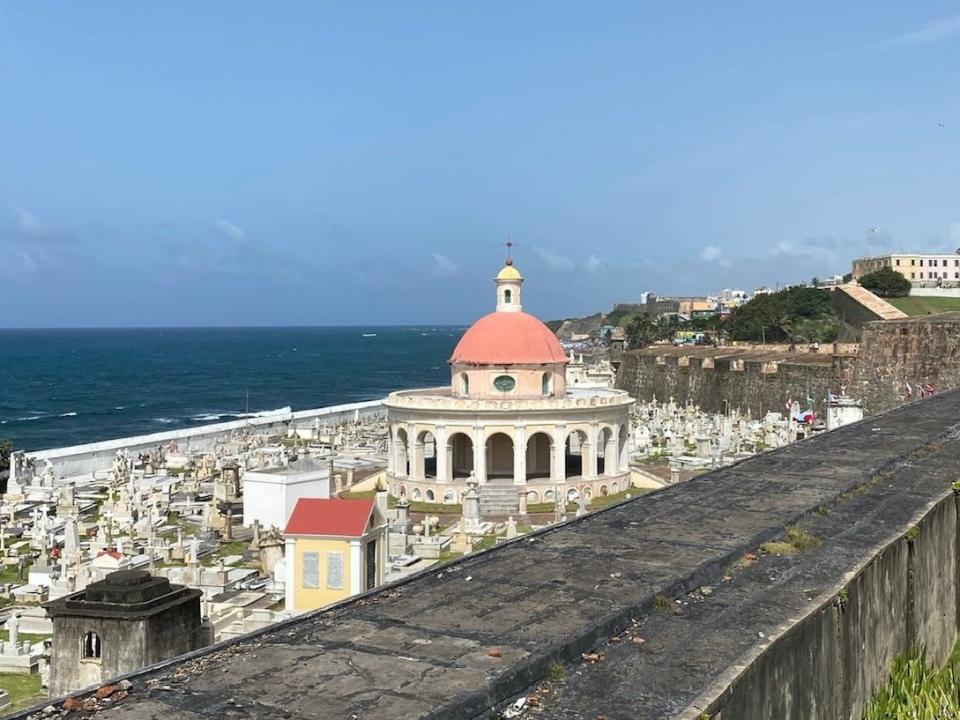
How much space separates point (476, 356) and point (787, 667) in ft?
76.8

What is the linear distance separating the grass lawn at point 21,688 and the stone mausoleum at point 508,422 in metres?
14.9

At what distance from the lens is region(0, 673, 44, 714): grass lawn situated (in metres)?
12.6

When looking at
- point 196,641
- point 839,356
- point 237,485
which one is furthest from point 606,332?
point 196,641

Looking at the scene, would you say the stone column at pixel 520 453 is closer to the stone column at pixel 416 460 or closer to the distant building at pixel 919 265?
the stone column at pixel 416 460

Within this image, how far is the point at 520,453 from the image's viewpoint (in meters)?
28.5

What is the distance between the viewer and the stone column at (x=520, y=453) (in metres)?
28.5

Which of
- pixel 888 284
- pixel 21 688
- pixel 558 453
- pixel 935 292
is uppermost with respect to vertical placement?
pixel 888 284

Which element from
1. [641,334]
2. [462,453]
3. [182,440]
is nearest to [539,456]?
[462,453]

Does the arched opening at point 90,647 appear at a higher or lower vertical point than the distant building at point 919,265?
lower

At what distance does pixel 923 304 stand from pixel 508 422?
5094 centimetres

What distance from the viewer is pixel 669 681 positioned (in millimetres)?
5469

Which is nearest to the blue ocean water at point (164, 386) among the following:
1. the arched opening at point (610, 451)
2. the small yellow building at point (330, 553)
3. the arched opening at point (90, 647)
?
the arched opening at point (610, 451)

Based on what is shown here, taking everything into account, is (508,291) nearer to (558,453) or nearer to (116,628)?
(558,453)

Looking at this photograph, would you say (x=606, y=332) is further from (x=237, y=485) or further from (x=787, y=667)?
(x=787, y=667)
